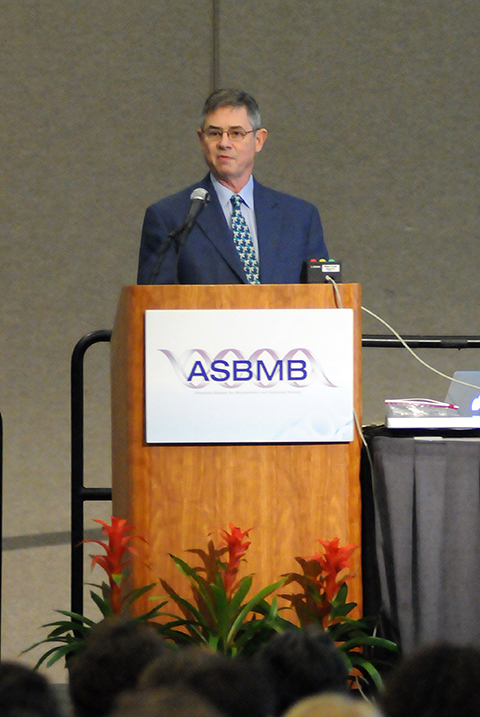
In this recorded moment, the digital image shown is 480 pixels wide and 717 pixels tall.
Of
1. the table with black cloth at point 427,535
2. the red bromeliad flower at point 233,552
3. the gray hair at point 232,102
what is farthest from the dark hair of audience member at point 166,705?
the gray hair at point 232,102

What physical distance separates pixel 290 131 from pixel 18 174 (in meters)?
1.35

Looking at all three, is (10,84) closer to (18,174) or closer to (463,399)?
(18,174)

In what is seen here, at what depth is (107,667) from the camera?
0.99 meters

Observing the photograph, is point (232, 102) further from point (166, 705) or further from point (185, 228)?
point (166, 705)

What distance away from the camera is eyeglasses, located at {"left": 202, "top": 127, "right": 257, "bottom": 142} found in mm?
2496

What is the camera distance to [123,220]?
4281mm

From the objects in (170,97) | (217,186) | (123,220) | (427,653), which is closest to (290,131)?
(170,97)

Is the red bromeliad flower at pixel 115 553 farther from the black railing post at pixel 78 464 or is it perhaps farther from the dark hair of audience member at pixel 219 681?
the dark hair of audience member at pixel 219 681

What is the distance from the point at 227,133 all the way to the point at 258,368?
37.0 inches

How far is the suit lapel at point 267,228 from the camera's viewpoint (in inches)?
91.4

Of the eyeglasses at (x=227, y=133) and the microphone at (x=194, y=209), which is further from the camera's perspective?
the eyeglasses at (x=227, y=133)

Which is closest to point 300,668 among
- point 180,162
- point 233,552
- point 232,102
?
point 233,552

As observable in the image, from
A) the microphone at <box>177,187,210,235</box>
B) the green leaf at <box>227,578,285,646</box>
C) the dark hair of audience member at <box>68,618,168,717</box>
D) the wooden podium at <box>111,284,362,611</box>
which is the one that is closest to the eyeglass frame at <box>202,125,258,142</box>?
the microphone at <box>177,187,210,235</box>

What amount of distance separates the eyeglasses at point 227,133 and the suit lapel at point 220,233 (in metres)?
0.16
